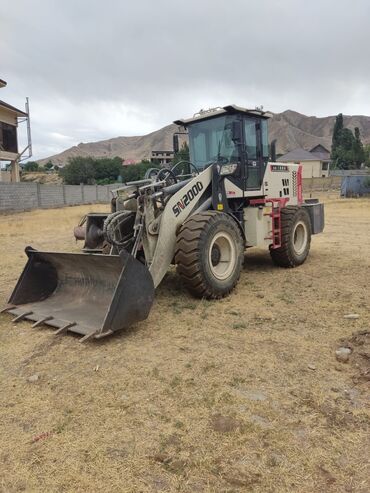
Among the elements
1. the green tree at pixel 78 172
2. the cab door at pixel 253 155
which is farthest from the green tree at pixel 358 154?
the cab door at pixel 253 155

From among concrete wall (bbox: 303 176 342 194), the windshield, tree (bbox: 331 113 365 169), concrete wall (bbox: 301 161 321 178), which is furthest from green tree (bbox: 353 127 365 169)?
the windshield

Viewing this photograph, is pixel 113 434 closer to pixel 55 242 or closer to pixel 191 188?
pixel 191 188

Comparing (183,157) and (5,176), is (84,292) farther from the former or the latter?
(5,176)

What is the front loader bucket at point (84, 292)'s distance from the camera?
4.34 metres

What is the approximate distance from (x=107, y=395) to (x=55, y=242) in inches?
408

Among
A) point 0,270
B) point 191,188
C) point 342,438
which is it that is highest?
point 191,188

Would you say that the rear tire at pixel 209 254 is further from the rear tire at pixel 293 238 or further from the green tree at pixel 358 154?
the green tree at pixel 358 154

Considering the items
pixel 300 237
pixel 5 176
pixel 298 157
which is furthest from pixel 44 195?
pixel 298 157

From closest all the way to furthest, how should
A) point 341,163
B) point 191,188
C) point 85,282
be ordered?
1. point 85,282
2. point 191,188
3. point 341,163

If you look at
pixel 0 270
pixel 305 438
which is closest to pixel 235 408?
pixel 305 438

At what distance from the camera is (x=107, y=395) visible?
10.9 ft

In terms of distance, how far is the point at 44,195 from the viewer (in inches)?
1090

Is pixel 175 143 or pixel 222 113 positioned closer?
pixel 222 113

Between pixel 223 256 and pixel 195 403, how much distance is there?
3.11m
